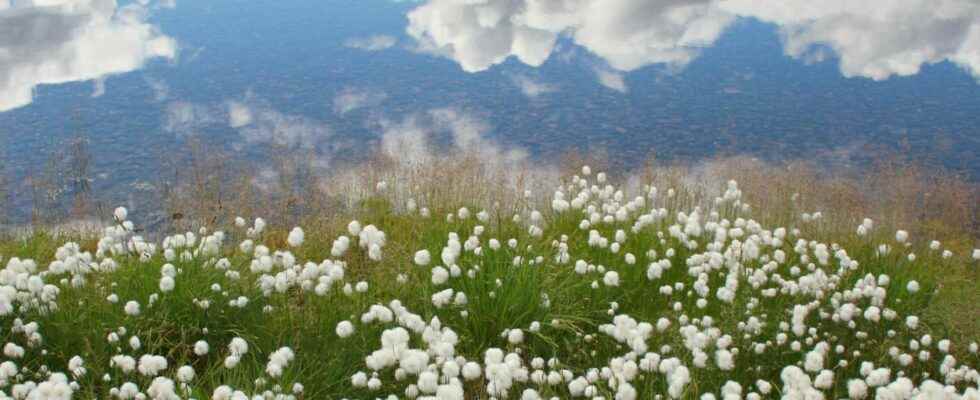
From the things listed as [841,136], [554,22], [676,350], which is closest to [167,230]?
[676,350]

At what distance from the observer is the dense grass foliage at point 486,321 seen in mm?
5648

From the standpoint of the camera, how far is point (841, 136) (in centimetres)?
1484

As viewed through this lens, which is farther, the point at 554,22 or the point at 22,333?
the point at 554,22

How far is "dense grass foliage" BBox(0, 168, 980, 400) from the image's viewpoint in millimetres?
5648

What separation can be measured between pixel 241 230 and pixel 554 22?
1318 cm

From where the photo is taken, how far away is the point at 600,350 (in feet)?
22.8

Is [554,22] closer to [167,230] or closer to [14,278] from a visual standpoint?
[167,230]

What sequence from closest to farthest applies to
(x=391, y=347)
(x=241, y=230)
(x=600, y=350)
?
(x=391, y=347) → (x=600, y=350) → (x=241, y=230)

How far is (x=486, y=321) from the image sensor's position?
700cm

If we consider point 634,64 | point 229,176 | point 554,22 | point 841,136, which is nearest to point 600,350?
point 229,176

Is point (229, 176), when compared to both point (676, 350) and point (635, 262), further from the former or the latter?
point (676, 350)

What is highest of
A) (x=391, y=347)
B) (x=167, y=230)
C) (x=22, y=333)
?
(x=391, y=347)

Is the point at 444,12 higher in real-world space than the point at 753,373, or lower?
higher

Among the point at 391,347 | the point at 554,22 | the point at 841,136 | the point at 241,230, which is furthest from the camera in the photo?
the point at 554,22
